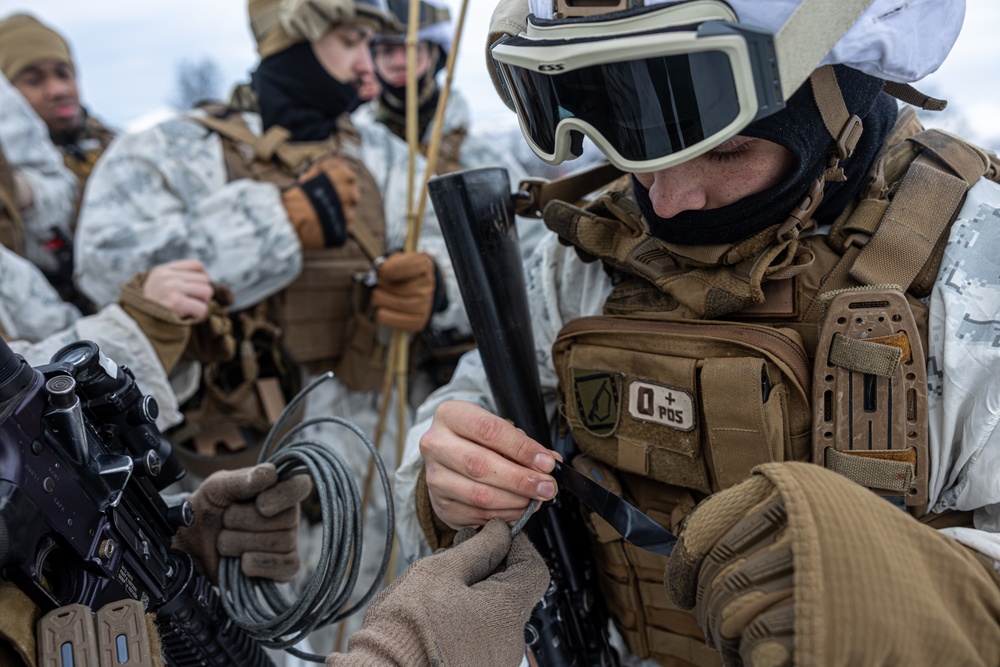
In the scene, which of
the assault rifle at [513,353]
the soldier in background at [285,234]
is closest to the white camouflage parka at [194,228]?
the soldier in background at [285,234]

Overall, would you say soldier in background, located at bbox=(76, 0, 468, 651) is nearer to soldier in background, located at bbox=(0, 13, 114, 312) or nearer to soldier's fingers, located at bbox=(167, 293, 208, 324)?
soldier's fingers, located at bbox=(167, 293, 208, 324)

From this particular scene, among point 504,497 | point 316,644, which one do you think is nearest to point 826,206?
point 504,497

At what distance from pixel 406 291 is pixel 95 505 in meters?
1.61

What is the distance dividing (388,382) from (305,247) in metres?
0.59

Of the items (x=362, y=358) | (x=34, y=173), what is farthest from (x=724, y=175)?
(x=34, y=173)

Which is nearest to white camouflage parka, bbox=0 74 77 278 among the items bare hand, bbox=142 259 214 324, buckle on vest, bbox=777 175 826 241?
bare hand, bbox=142 259 214 324

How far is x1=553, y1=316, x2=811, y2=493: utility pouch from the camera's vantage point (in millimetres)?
974

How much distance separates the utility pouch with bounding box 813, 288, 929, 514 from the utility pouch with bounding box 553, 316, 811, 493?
0.15 feet

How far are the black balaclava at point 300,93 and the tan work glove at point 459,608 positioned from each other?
2294 millimetres

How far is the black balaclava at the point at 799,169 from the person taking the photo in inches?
37.8

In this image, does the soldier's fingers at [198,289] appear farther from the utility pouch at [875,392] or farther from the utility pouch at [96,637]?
the utility pouch at [875,392]

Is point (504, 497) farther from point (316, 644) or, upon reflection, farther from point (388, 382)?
point (316, 644)

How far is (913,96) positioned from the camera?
111cm

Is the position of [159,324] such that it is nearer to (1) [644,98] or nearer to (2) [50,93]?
(1) [644,98]
